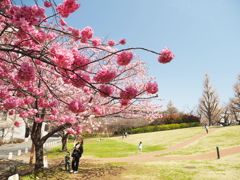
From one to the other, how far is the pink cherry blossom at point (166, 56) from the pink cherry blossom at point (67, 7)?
5.97 ft

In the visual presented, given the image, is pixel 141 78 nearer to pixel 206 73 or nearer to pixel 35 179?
pixel 35 179

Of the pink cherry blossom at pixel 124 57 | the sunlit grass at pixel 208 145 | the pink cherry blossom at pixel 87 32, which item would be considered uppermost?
the pink cherry blossom at pixel 87 32

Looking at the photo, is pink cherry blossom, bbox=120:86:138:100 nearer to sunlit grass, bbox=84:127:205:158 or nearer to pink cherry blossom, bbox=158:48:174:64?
pink cherry blossom, bbox=158:48:174:64

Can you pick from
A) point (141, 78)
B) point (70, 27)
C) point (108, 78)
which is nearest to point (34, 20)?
point (108, 78)

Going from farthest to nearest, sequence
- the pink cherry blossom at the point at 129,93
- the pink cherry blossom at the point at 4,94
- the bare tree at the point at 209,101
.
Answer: the bare tree at the point at 209,101 < the pink cherry blossom at the point at 4,94 < the pink cherry blossom at the point at 129,93

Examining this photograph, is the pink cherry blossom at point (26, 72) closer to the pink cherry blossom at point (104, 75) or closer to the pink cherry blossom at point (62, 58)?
the pink cherry blossom at point (62, 58)

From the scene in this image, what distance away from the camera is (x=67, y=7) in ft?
10.4

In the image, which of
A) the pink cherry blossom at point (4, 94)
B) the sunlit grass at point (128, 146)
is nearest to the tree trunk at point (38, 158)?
the pink cherry blossom at point (4, 94)

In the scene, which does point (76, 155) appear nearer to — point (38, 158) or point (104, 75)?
point (38, 158)

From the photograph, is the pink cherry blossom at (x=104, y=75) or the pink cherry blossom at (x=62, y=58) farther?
the pink cherry blossom at (x=104, y=75)

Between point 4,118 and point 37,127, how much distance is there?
95.7ft

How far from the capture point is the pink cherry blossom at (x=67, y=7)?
3107 mm

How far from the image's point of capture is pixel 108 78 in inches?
104

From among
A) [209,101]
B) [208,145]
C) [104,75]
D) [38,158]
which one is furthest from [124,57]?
[209,101]
